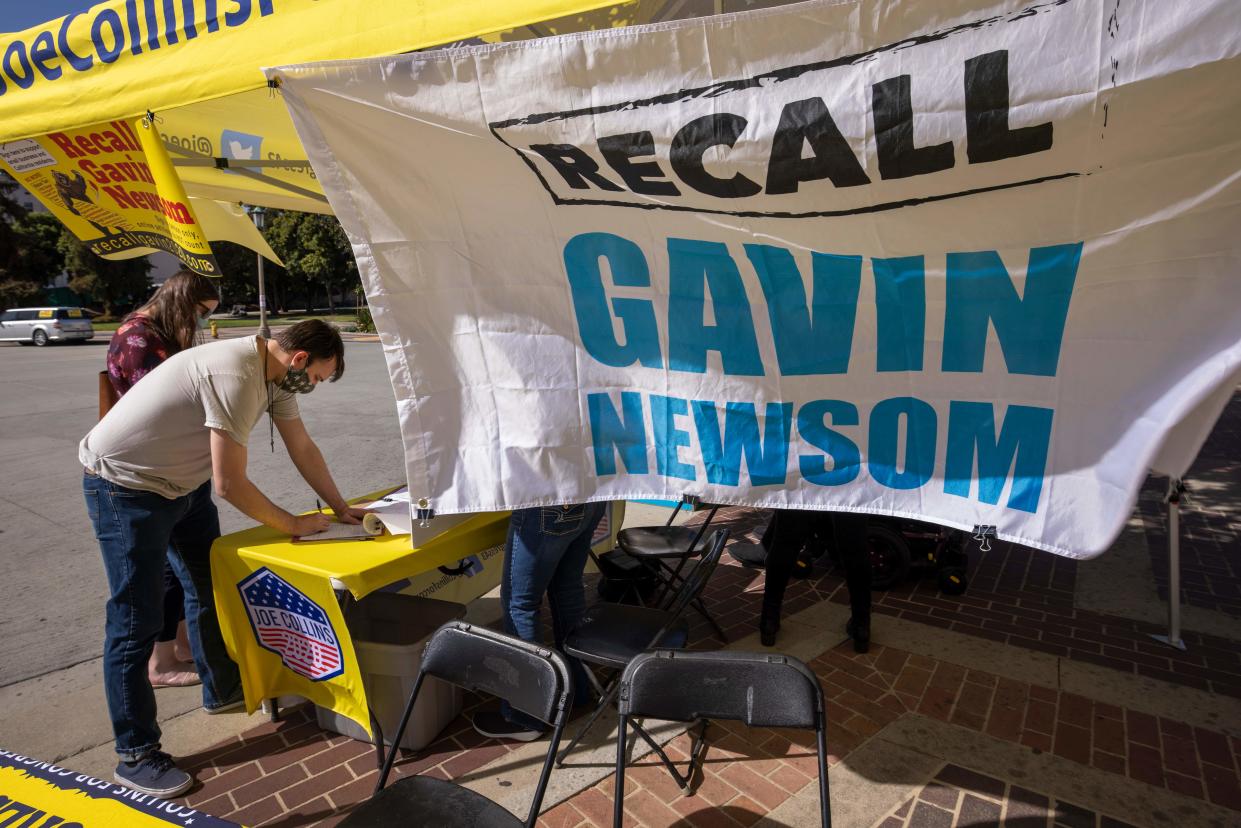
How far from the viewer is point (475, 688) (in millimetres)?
2207

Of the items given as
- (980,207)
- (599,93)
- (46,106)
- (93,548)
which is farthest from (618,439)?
(93,548)

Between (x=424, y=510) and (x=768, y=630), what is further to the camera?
(x=768, y=630)

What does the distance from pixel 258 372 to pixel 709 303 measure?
1825 millimetres

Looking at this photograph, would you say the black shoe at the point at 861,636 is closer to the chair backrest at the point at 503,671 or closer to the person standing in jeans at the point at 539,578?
the person standing in jeans at the point at 539,578

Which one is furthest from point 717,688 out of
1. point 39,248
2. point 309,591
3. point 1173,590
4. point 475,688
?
point 39,248

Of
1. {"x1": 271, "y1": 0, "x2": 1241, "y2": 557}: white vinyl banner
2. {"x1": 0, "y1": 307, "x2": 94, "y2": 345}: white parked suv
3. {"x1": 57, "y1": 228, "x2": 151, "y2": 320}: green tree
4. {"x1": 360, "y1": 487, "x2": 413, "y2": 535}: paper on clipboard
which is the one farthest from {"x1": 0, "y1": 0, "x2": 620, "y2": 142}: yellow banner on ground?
{"x1": 57, "y1": 228, "x2": 151, "y2": 320}: green tree

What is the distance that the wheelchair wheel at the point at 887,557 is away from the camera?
175 inches

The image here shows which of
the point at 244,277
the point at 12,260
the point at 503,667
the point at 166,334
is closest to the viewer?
the point at 503,667

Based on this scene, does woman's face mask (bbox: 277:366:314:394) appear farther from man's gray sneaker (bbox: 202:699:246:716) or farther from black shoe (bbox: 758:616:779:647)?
black shoe (bbox: 758:616:779:647)

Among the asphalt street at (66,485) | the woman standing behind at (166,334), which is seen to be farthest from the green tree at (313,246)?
the woman standing behind at (166,334)

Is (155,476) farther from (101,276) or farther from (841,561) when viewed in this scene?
(101,276)

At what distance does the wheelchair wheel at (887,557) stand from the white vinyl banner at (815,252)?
2686mm

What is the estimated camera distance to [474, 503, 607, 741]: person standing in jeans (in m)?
2.79

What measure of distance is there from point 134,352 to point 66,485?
17.7 ft
